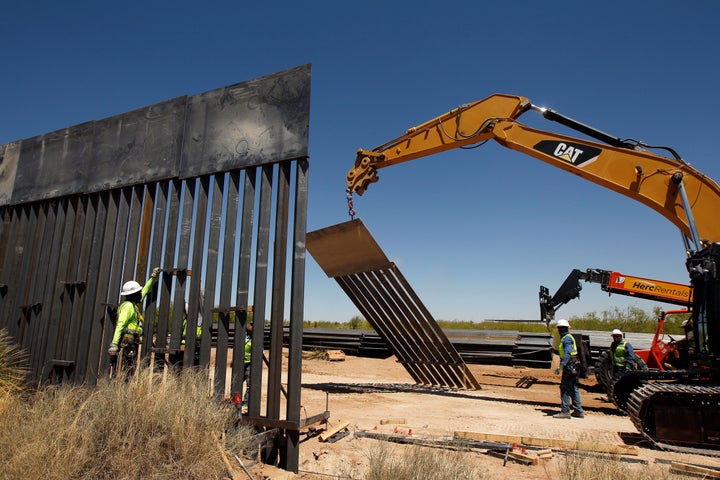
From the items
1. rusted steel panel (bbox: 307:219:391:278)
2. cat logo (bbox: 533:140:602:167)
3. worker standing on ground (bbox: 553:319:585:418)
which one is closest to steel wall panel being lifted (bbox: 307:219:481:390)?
rusted steel panel (bbox: 307:219:391:278)

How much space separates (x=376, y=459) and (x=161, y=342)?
3475mm

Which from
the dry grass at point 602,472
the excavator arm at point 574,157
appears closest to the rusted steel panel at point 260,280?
the dry grass at point 602,472

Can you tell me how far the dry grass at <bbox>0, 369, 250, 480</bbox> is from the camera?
12.8ft

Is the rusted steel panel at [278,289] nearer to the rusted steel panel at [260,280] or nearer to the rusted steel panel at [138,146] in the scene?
the rusted steel panel at [260,280]

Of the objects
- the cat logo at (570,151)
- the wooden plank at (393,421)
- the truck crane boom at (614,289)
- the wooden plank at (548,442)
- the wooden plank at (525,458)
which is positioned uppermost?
the cat logo at (570,151)

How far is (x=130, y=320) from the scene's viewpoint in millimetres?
6590

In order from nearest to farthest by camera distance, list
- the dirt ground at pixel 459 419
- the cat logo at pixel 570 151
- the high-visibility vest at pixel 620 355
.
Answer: the dirt ground at pixel 459 419
the cat logo at pixel 570 151
the high-visibility vest at pixel 620 355

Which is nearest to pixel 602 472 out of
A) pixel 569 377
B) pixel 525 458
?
pixel 525 458

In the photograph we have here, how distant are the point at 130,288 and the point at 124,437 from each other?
2.78 metres

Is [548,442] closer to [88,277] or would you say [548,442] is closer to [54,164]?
[88,277]

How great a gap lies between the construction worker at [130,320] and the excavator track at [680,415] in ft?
24.6

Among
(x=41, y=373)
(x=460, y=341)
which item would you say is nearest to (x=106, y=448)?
(x=41, y=373)

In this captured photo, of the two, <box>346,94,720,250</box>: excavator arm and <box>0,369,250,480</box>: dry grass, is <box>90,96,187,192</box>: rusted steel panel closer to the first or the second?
<box>0,369,250,480</box>: dry grass

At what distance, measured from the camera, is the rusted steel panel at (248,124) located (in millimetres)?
5938
